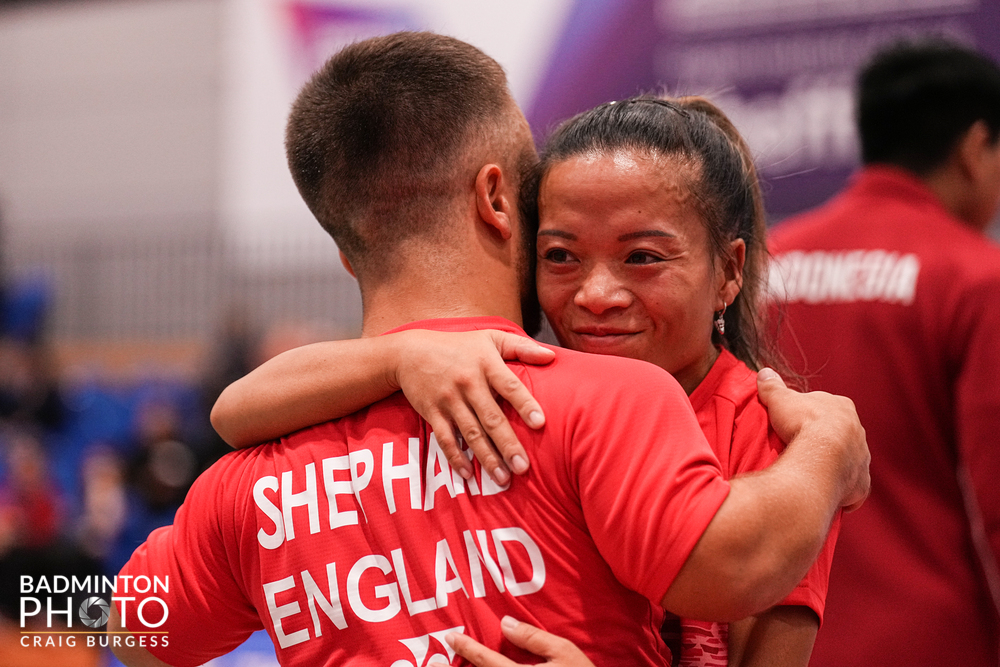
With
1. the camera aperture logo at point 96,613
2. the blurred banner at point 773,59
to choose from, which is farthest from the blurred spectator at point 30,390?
the camera aperture logo at point 96,613

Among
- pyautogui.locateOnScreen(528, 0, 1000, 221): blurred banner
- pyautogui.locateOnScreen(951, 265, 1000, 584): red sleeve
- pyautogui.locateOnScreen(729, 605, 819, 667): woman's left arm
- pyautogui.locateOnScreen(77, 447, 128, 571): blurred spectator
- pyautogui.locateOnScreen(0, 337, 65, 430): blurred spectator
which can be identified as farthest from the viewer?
pyautogui.locateOnScreen(0, 337, 65, 430): blurred spectator

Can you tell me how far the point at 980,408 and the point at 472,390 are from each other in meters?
1.49

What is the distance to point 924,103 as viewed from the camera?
9.02 ft

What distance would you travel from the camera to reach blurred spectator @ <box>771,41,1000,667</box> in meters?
2.27

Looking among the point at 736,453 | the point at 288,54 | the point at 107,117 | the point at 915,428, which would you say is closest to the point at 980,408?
the point at 915,428

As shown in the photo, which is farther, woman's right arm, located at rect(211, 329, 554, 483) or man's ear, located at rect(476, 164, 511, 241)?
man's ear, located at rect(476, 164, 511, 241)

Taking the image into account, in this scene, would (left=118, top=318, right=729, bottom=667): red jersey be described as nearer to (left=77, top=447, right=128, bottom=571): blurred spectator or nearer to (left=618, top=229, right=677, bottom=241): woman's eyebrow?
(left=618, top=229, right=677, bottom=241): woman's eyebrow

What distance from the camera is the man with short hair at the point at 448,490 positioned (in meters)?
1.20

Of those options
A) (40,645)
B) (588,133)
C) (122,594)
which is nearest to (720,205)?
(588,133)

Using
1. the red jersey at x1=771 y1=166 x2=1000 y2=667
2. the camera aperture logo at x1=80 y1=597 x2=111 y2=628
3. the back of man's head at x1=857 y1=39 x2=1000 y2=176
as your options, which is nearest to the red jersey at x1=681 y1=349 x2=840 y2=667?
the red jersey at x1=771 y1=166 x2=1000 y2=667

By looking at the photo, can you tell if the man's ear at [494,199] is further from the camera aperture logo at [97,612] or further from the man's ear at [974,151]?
the man's ear at [974,151]

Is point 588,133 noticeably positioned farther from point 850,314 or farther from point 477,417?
point 850,314

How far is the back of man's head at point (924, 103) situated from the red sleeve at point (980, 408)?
0.53 m

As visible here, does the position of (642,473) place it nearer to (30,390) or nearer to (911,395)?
(911,395)
